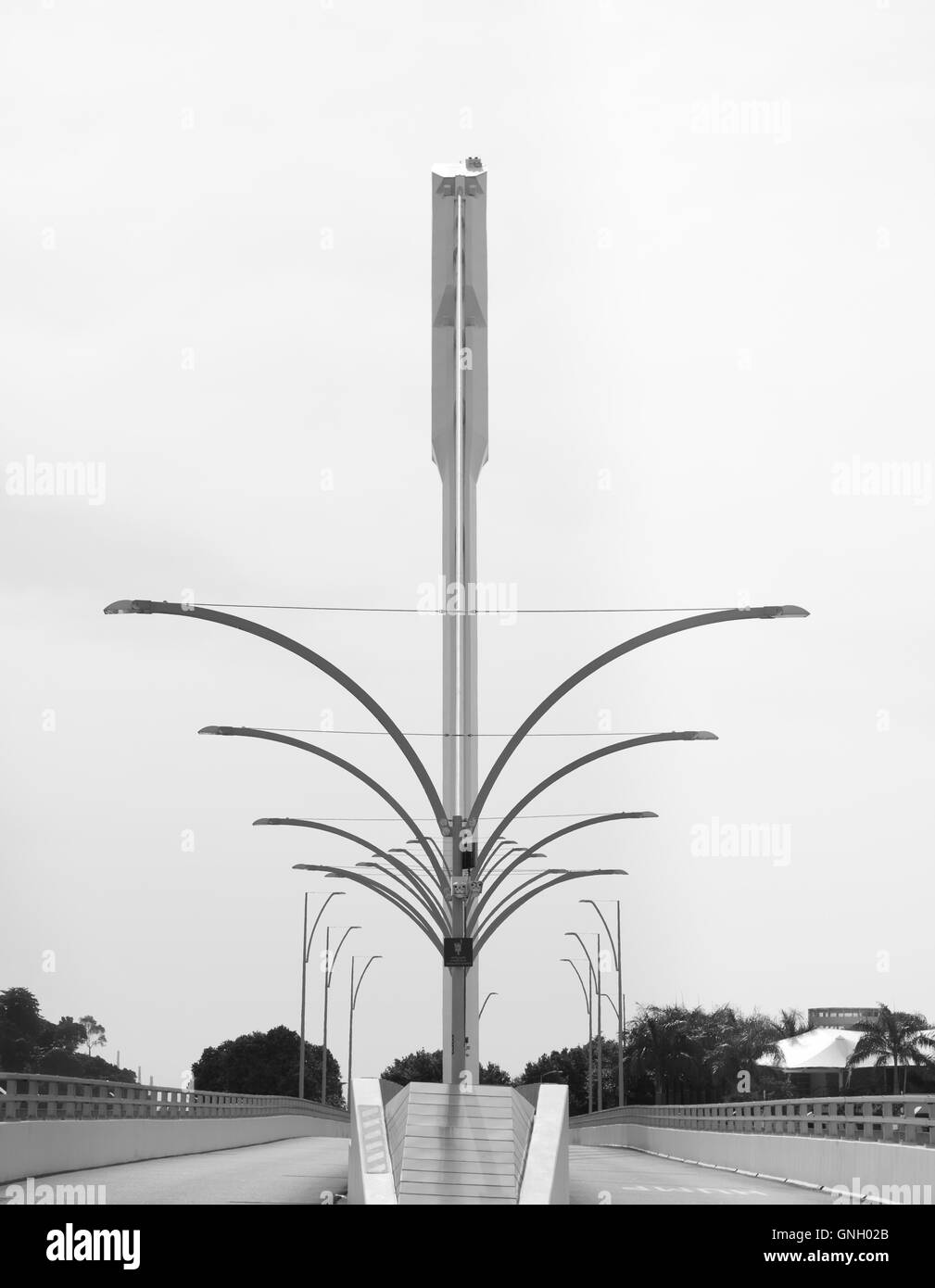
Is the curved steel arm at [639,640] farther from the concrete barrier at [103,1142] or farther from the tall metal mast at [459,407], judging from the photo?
the tall metal mast at [459,407]

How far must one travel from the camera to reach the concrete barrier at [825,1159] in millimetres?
22438

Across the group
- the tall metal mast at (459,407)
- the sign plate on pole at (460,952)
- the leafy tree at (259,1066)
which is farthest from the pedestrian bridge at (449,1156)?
the leafy tree at (259,1066)

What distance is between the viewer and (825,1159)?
92.2ft

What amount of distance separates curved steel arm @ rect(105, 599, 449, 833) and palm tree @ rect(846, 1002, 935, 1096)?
50209 mm

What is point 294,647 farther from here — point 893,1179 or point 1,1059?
point 1,1059

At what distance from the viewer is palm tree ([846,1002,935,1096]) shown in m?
77.7

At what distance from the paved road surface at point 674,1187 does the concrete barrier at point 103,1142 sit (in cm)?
766

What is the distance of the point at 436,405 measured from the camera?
5922 centimetres

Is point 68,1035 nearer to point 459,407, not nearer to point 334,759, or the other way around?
point 459,407

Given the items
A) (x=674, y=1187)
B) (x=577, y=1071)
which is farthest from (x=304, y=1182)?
(x=577, y=1071)

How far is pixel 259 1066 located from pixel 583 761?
Answer: 10554cm

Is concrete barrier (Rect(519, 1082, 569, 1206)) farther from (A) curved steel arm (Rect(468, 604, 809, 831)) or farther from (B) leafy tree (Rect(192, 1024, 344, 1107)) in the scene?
(B) leafy tree (Rect(192, 1024, 344, 1107))

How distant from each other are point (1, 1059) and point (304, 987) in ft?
117
